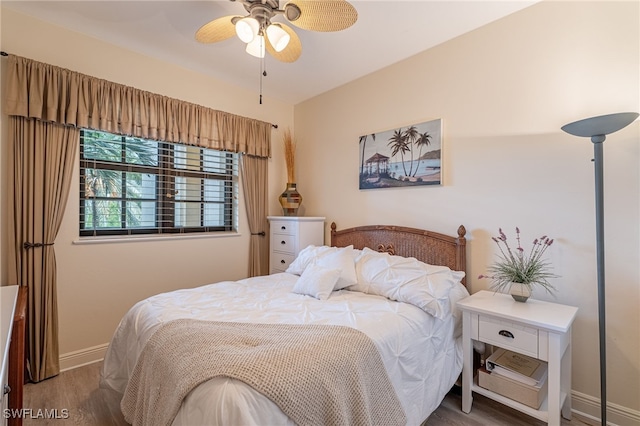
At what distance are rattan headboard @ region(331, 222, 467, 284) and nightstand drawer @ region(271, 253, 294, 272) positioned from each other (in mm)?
550

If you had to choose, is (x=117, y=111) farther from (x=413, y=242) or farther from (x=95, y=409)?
(x=413, y=242)

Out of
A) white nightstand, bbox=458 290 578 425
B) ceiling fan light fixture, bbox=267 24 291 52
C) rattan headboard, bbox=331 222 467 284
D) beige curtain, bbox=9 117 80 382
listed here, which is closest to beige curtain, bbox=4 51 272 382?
beige curtain, bbox=9 117 80 382

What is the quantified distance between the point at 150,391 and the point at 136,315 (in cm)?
56

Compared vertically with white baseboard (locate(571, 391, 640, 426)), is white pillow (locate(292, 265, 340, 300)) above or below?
above

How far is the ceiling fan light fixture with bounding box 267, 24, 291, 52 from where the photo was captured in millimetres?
1708

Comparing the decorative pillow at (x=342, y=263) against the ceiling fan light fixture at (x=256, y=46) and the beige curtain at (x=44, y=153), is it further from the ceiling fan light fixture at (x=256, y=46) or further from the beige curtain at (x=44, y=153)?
the beige curtain at (x=44, y=153)

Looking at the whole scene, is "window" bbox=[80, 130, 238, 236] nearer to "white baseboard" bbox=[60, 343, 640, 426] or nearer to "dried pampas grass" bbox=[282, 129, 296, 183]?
"dried pampas grass" bbox=[282, 129, 296, 183]

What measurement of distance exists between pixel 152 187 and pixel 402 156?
2302 mm

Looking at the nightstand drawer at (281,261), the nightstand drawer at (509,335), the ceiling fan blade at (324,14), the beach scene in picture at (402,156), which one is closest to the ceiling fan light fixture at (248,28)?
the ceiling fan blade at (324,14)

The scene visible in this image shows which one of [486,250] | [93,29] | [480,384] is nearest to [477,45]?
[486,250]

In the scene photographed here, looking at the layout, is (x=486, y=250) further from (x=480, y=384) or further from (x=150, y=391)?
(x=150, y=391)

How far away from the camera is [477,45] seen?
223 cm

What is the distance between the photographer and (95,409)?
6.06 feet

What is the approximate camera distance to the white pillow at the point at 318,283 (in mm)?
2041
